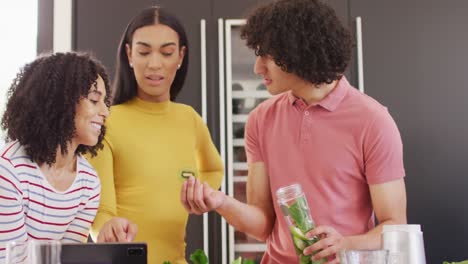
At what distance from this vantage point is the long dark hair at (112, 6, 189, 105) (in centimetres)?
199

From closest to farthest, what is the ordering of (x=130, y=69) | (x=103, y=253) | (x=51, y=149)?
(x=103, y=253)
(x=51, y=149)
(x=130, y=69)

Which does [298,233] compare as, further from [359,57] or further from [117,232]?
[359,57]

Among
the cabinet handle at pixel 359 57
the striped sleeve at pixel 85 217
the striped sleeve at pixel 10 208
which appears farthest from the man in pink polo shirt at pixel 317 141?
the cabinet handle at pixel 359 57

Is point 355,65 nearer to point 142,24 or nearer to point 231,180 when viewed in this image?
point 231,180

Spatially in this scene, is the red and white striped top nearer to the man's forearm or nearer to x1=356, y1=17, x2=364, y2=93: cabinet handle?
the man's forearm

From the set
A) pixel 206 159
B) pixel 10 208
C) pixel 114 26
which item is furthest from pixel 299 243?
pixel 114 26

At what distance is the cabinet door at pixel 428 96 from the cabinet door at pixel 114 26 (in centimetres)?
69

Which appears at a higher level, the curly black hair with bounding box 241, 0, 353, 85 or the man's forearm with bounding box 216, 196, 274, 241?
the curly black hair with bounding box 241, 0, 353, 85

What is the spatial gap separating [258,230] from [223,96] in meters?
0.99

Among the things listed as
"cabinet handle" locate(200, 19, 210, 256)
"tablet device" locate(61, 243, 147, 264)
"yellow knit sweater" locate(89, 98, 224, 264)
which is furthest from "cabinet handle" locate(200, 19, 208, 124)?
"tablet device" locate(61, 243, 147, 264)

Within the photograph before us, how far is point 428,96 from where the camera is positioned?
2693mm

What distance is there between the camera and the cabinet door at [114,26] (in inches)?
103

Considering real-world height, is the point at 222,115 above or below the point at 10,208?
above

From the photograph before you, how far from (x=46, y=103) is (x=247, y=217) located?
59cm
